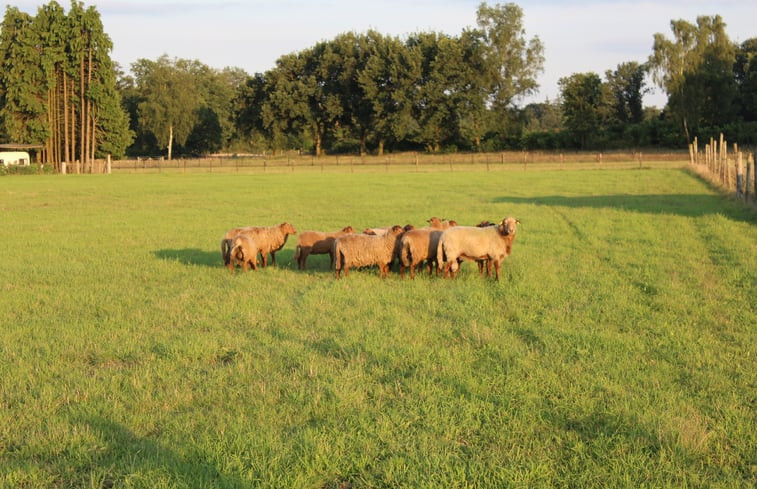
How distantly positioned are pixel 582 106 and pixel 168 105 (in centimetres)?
5307

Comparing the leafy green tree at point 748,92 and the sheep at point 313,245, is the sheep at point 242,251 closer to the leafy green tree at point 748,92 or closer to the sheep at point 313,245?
the sheep at point 313,245

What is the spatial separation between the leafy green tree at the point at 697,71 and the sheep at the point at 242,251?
67.1m

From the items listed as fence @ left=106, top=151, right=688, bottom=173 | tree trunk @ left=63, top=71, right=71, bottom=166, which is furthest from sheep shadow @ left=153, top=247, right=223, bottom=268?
tree trunk @ left=63, top=71, right=71, bottom=166

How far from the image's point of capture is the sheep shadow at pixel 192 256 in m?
13.2

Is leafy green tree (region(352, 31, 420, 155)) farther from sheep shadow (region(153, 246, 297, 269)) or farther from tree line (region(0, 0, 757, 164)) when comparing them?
sheep shadow (region(153, 246, 297, 269))

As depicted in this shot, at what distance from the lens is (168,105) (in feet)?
284

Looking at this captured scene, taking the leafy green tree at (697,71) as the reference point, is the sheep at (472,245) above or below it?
below

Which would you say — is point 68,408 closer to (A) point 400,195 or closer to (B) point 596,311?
(B) point 596,311

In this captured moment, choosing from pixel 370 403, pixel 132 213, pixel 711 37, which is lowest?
pixel 370 403

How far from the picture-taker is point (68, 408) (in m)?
5.45

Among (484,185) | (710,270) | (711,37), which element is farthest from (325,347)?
(711,37)

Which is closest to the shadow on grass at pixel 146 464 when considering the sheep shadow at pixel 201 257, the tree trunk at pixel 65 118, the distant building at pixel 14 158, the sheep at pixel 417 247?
the sheep at pixel 417 247

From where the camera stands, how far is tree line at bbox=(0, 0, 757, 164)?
64.8 m

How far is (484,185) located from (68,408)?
32633mm
